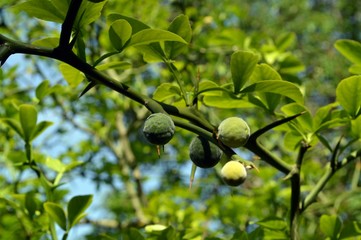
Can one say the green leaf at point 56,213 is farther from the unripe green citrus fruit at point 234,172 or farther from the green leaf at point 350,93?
the green leaf at point 350,93

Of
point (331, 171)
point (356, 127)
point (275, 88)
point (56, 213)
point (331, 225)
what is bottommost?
point (56, 213)

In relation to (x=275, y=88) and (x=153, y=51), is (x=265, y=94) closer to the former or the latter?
(x=275, y=88)

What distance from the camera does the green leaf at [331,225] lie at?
131 cm

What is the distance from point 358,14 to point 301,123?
1007 centimetres

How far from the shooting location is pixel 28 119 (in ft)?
4.90

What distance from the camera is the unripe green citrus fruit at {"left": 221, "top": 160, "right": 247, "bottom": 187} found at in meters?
0.90

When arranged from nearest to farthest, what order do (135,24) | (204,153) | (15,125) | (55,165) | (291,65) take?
(204,153) < (135,24) < (15,125) < (55,165) < (291,65)

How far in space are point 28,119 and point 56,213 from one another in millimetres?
287

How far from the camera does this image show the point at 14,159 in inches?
74.9

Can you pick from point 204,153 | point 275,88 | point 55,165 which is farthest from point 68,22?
point 55,165

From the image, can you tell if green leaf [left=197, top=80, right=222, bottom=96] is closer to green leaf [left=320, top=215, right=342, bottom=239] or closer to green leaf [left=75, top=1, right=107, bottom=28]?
green leaf [left=75, top=1, right=107, bottom=28]

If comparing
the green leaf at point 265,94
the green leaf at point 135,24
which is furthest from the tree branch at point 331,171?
the green leaf at point 135,24

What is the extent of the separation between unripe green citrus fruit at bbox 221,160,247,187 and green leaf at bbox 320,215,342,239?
49 cm

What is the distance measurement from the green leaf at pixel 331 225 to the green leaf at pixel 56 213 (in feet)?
2.29
